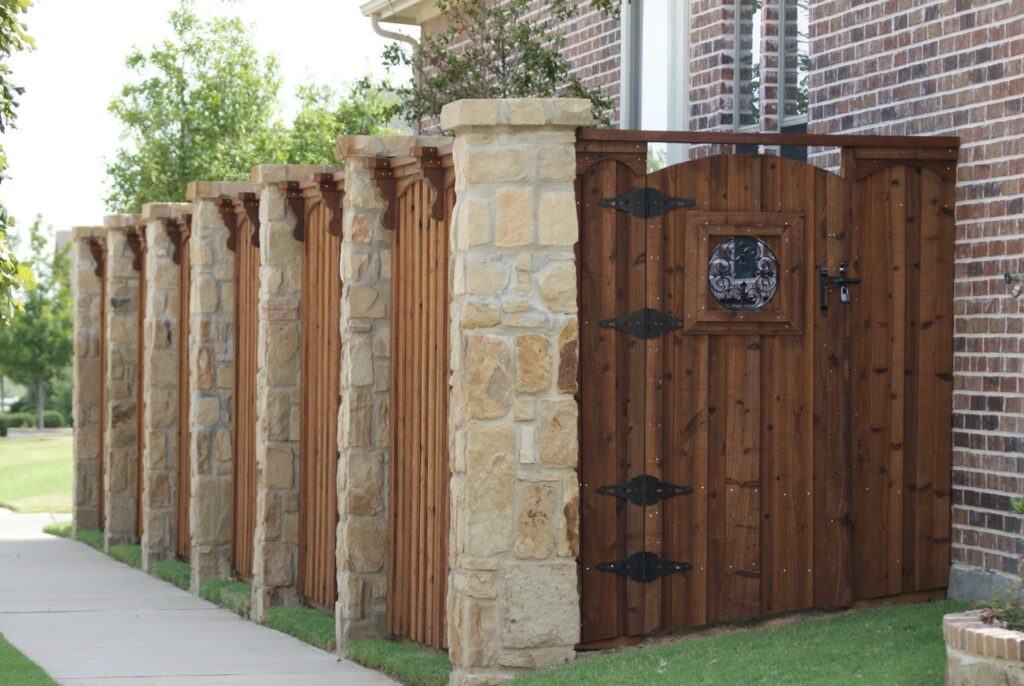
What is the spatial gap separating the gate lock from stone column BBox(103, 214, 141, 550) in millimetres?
9058

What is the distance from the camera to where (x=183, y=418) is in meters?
14.8

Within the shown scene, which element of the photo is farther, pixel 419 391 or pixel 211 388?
pixel 211 388

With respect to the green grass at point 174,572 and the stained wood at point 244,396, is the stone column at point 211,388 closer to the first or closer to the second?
the stained wood at point 244,396

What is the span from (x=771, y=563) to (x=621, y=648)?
0.93 metres

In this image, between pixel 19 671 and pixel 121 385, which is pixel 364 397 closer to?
pixel 19 671

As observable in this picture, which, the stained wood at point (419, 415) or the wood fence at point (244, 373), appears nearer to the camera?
the stained wood at point (419, 415)

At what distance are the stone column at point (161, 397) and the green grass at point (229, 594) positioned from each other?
71.6 inches

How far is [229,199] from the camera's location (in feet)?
42.8

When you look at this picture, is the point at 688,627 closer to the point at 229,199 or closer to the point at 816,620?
the point at 816,620

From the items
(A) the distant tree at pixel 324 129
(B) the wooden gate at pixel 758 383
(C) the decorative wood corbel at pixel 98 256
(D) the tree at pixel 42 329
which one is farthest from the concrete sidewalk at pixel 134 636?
(D) the tree at pixel 42 329

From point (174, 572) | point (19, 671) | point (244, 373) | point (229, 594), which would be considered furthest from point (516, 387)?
point (174, 572)

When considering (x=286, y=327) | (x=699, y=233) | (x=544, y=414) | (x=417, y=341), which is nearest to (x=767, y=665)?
(x=544, y=414)

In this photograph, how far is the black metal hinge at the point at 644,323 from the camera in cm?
859

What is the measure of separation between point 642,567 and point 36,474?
2140cm
